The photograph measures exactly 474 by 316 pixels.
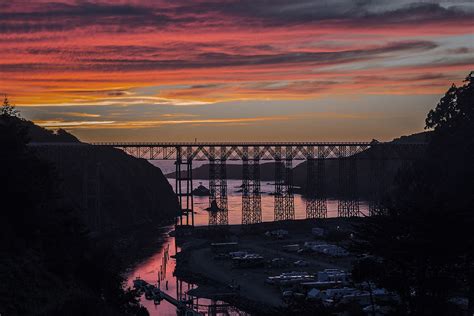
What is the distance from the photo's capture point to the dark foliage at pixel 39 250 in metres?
21.4

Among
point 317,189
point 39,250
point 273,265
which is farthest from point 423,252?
point 317,189

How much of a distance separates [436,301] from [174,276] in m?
32.3

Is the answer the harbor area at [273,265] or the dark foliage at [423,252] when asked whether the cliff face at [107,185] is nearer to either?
the harbor area at [273,265]

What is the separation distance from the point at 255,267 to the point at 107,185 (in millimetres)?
50727

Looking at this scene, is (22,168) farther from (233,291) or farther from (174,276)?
(174,276)

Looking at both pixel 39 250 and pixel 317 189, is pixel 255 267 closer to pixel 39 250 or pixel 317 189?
pixel 39 250

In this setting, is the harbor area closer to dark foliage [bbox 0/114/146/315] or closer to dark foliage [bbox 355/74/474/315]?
dark foliage [bbox 355/74/474/315]

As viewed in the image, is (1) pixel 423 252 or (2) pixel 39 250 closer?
(1) pixel 423 252

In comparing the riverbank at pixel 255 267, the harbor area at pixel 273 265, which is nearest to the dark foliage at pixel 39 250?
the harbor area at pixel 273 265

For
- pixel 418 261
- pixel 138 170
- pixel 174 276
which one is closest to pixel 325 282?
pixel 174 276

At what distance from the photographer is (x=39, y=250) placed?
26188 millimetres

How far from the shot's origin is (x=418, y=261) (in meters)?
19.7

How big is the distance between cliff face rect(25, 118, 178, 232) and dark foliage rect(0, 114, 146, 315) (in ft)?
134

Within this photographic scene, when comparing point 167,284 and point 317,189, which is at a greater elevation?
point 317,189
